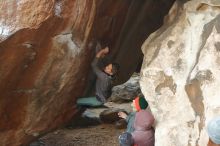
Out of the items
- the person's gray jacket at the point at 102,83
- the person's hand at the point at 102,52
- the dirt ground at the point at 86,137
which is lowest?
the dirt ground at the point at 86,137

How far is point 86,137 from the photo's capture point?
10.7 m

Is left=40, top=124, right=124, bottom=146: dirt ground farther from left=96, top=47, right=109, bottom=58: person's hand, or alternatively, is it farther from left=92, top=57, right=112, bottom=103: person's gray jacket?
left=96, top=47, right=109, bottom=58: person's hand

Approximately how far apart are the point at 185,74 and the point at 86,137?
487 centimetres

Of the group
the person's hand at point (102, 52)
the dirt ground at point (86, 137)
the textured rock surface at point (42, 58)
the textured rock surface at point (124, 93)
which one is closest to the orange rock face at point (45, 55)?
the textured rock surface at point (42, 58)

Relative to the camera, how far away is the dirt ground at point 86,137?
10.2 meters

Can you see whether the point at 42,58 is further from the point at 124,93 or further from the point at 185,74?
the point at 124,93

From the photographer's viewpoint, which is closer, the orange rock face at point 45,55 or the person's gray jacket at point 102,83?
the orange rock face at point 45,55

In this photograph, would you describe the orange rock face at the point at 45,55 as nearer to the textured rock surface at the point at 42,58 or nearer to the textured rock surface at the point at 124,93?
the textured rock surface at the point at 42,58

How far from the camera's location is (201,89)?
6.07 metres

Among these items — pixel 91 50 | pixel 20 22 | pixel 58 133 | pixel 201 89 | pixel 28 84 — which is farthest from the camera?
pixel 58 133

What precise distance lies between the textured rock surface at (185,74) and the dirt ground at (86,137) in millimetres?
3664

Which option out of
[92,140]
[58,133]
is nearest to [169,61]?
[92,140]

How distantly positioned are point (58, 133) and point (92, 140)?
1.36 meters

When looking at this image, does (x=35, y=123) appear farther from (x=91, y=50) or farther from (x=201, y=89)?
(x=201, y=89)
